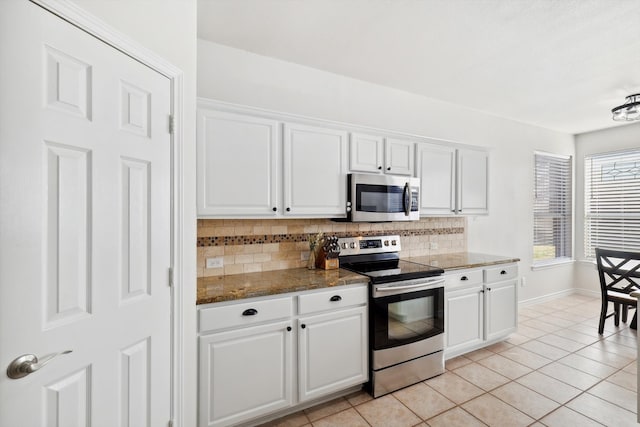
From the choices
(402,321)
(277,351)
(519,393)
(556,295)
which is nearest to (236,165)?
(277,351)

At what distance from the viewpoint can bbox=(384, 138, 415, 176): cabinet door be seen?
2887 millimetres

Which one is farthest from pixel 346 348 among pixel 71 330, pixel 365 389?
pixel 71 330

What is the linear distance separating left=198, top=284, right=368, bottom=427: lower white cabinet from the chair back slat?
3.07 metres

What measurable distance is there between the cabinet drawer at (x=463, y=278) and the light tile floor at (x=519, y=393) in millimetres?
747

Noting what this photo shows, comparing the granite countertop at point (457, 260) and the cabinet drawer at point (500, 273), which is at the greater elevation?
the granite countertop at point (457, 260)

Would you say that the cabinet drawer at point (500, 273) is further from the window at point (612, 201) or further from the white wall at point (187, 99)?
the window at point (612, 201)

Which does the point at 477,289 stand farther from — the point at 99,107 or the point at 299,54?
the point at 99,107

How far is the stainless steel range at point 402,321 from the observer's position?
2381mm

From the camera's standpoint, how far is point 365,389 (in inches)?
97.3

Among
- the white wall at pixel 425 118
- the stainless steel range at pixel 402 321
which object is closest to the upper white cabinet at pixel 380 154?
the white wall at pixel 425 118

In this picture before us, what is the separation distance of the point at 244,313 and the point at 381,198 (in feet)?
5.03

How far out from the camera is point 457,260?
3.19 meters

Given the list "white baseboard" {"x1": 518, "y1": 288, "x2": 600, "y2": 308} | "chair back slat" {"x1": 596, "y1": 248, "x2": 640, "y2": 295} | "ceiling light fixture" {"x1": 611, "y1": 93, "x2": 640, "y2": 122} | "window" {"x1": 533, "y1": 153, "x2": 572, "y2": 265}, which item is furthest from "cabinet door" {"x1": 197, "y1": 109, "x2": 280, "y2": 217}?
"window" {"x1": 533, "y1": 153, "x2": 572, "y2": 265}

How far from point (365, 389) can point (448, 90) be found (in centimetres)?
306
